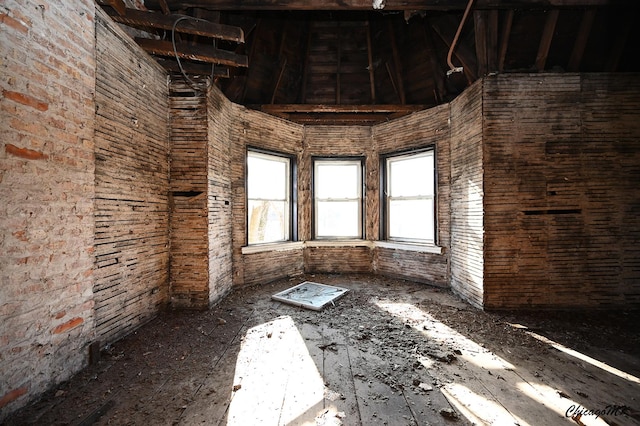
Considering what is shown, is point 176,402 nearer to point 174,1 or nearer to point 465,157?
point 174,1

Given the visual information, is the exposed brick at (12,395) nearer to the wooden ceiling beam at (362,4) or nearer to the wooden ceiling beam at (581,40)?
the wooden ceiling beam at (362,4)

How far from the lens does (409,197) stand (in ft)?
15.6

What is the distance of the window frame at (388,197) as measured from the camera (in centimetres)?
437

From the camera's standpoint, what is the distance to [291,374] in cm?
205

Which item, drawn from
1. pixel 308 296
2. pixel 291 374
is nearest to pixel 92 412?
pixel 291 374

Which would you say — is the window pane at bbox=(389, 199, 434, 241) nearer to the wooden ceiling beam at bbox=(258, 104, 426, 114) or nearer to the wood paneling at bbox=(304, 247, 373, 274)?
the wood paneling at bbox=(304, 247, 373, 274)

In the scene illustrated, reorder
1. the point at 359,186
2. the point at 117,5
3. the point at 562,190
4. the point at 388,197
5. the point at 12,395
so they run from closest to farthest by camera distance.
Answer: the point at 12,395, the point at 117,5, the point at 562,190, the point at 388,197, the point at 359,186

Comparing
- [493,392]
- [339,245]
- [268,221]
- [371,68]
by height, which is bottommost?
[493,392]

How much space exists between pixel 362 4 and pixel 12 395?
4.31 m

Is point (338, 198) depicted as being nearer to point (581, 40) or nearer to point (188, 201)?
point (188, 201)

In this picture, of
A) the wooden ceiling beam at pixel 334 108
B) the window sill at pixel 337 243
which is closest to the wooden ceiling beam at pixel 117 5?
the wooden ceiling beam at pixel 334 108

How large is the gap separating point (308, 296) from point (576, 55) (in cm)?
457

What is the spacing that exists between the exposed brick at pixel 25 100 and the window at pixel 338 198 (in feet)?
12.4


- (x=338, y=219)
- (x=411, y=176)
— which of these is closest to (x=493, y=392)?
(x=411, y=176)
